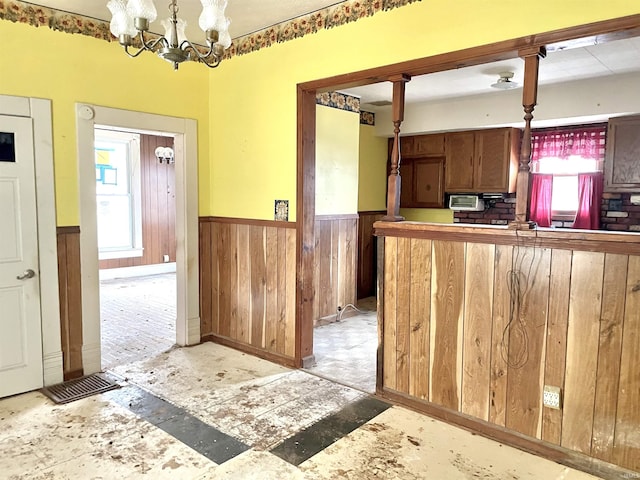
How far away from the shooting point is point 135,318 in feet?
17.6

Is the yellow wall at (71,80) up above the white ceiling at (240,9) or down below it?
below

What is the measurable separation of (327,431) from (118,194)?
662cm

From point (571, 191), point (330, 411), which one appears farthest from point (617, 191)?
point (330, 411)

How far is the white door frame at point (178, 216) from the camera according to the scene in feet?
11.6

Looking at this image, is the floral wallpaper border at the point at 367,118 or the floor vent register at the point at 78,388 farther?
the floral wallpaper border at the point at 367,118

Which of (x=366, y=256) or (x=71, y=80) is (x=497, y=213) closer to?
(x=366, y=256)

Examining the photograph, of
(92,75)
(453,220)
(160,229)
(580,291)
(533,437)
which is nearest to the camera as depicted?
(580,291)

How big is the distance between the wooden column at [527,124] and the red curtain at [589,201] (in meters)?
3.08

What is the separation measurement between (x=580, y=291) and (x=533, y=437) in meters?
0.90

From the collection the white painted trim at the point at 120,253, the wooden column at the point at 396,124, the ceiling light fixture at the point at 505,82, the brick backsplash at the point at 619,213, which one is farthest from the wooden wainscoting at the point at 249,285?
the white painted trim at the point at 120,253

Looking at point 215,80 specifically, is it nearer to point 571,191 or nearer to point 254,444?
point 254,444

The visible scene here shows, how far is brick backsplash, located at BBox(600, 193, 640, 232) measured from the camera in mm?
4781

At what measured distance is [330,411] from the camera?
303 cm

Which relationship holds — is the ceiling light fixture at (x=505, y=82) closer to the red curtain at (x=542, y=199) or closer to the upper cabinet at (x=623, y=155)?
the upper cabinet at (x=623, y=155)
